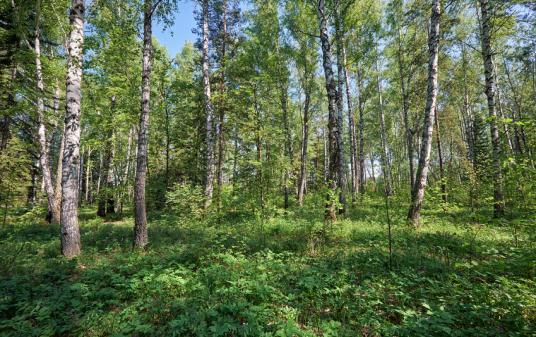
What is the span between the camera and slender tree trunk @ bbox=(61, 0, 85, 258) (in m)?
6.38

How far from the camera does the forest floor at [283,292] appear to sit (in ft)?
10.4

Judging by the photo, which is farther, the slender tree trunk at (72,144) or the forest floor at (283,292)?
the slender tree trunk at (72,144)

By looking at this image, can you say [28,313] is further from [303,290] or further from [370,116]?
[370,116]

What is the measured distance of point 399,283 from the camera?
4.23 m

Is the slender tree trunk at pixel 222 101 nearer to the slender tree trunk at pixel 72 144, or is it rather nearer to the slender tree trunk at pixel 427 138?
the slender tree trunk at pixel 72 144

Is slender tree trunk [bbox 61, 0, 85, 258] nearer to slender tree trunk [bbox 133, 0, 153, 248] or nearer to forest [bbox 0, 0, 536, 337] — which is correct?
forest [bbox 0, 0, 536, 337]

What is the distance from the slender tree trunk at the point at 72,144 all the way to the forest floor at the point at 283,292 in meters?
0.60

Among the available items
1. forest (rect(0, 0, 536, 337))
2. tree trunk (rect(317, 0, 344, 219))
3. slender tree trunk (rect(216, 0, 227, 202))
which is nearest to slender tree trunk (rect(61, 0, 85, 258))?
forest (rect(0, 0, 536, 337))

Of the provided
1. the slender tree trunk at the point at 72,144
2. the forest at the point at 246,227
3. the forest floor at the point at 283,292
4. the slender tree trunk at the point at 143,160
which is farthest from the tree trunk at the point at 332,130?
the slender tree trunk at the point at 72,144

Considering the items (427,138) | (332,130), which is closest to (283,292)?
(332,130)

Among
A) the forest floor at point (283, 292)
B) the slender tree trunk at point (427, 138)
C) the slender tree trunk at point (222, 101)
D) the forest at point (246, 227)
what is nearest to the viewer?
the forest floor at point (283, 292)

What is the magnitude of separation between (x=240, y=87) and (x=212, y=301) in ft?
44.8

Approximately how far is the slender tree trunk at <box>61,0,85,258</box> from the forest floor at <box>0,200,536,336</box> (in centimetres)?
60

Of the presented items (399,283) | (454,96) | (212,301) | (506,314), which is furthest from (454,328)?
(454,96)
